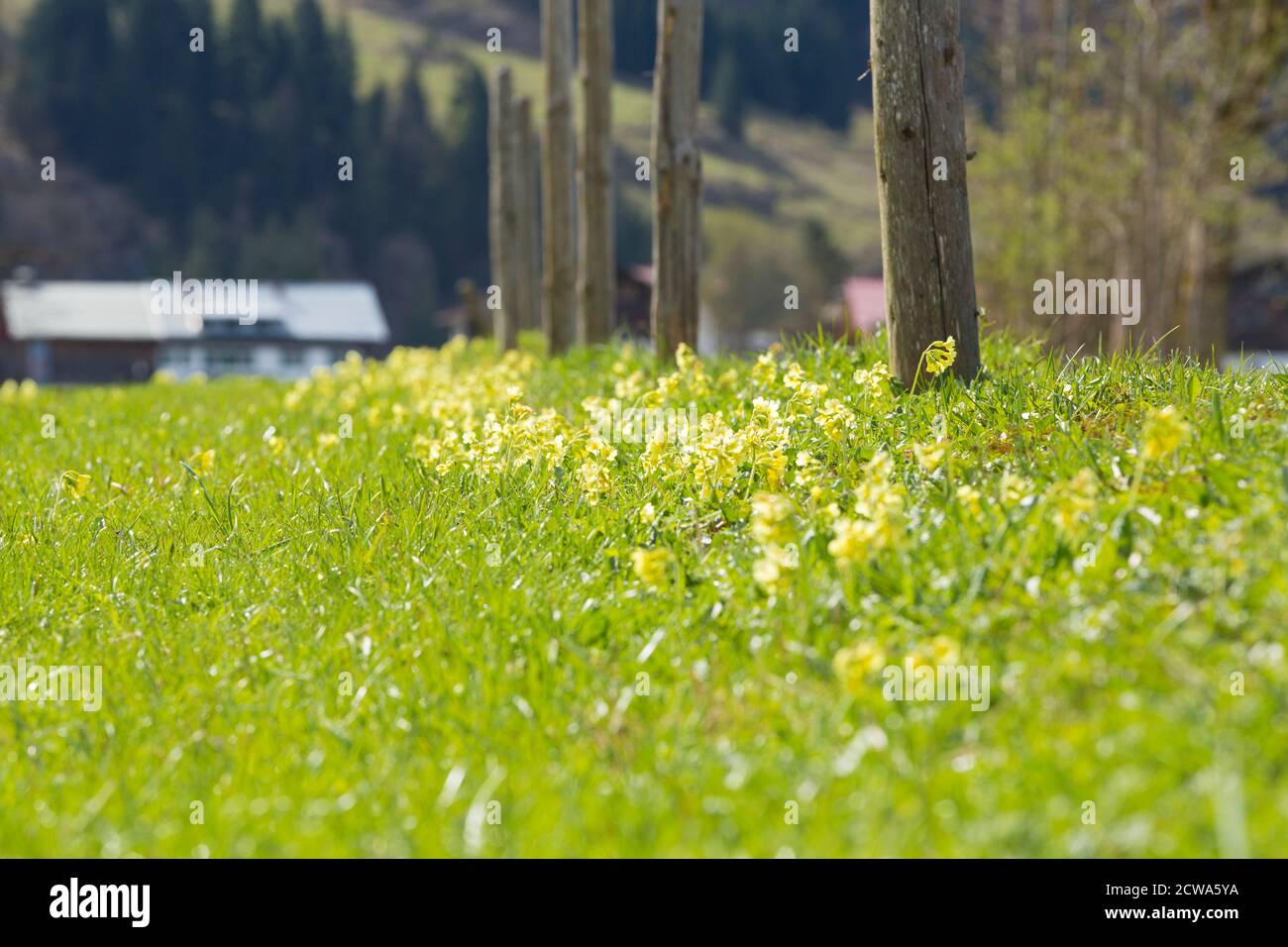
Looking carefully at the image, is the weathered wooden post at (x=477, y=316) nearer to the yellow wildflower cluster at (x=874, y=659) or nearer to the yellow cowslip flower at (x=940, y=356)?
the yellow cowslip flower at (x=940, y=356)

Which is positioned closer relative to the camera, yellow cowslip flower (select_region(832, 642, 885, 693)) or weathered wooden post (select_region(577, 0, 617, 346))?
yellow cowslip flower (select_region(832, 642, 885, 693))

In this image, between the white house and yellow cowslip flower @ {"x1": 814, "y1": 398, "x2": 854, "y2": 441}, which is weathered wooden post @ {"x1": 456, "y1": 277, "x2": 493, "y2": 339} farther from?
the white house

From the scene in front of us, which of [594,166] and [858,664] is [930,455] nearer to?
[858,664]

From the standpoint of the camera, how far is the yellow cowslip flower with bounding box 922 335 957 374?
578 centimetres

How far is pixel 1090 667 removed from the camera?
10.8 ft

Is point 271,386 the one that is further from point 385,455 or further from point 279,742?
point 279,742

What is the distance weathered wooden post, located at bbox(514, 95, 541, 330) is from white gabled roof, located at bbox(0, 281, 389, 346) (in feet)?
182

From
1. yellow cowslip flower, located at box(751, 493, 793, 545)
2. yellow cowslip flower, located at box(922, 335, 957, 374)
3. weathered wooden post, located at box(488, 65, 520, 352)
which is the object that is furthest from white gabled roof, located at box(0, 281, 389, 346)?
yellow cowslip flower, located at box(751, 493, 793, 545)

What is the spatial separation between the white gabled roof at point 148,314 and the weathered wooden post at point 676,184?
68451mm

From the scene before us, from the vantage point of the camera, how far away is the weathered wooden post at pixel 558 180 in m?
16.5

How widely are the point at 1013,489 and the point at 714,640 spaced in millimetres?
1033

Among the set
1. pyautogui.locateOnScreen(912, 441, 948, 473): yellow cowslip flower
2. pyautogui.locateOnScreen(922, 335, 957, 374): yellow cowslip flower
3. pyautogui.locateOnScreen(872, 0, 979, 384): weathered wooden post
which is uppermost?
pyautogui.locateOnScreen(872, 0, 979, 384): weathered wooden post

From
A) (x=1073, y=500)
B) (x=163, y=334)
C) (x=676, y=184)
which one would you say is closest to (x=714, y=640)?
(x=1073, y=500)
